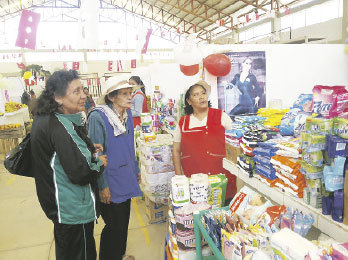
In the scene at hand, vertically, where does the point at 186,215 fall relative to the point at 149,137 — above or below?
below

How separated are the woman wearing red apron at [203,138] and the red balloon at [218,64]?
133cm

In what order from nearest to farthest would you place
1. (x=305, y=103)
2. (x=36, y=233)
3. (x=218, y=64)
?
(x=305, y=103)
(x=36, y=233)
(x=218, y=64)

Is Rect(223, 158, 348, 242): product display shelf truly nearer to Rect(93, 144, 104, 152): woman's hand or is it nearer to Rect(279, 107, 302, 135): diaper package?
Rect(279, 107, 302, 135): diaper package

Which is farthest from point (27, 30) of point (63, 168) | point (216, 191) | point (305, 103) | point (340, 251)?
point (340, 251)

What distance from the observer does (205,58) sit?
4109mm

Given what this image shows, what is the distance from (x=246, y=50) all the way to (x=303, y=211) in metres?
3.64

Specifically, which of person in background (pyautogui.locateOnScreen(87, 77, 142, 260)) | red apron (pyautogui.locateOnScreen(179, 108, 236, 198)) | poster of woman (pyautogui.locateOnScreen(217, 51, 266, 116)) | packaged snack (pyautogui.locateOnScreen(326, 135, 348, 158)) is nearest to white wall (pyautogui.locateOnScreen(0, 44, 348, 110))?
poster of woman (pyautogui.locateOnScreen(217, 51, 266, 116))

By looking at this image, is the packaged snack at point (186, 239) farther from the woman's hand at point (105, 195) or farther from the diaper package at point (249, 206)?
the woman's hand at point (105, 195)

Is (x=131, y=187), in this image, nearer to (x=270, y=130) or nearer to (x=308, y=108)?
(x=270, y=130)

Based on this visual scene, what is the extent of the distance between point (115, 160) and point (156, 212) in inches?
64.3

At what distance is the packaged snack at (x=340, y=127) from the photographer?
1077 mm

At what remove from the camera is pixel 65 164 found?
1.65 m

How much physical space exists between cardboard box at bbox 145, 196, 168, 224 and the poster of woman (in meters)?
1.78

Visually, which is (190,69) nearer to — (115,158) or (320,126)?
(115,158)
